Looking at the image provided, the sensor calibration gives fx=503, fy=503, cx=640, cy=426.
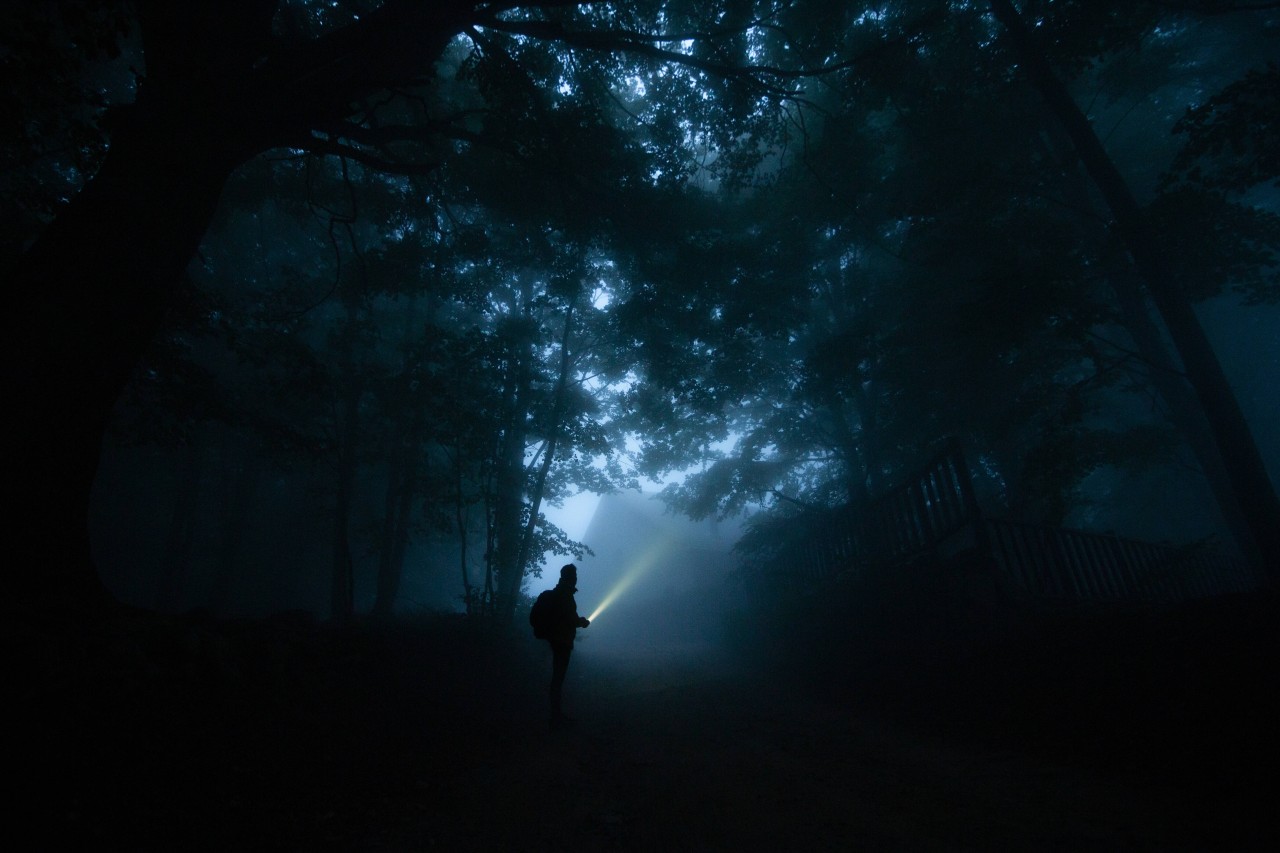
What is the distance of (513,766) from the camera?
181 inches

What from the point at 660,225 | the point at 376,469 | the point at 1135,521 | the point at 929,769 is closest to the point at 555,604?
the point at 929,769

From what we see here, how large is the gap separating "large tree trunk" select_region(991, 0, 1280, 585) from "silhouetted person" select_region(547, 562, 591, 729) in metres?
8.41

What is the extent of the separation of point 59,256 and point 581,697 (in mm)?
8299

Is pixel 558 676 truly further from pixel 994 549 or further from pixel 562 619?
pixel 994 549

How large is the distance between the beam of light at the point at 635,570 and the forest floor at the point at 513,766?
1554 inches

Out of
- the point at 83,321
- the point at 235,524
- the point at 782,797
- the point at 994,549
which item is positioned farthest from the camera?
the point at 235,524

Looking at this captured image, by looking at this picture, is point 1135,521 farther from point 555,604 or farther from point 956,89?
point 555,604

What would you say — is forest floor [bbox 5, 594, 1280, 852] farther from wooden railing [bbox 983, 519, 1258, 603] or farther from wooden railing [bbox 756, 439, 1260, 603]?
wooden railing [bbox 983, 519, 1258, 603]

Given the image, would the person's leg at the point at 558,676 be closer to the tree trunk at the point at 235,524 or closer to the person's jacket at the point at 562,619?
the person's jacket at the point at 562,619

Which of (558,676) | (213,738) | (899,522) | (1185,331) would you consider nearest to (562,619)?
(558,676)

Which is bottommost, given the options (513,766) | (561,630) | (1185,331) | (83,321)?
(513,766)

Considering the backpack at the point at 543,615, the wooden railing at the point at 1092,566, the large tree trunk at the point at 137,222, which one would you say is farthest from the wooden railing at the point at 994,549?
the large tree trunk at the point at 137,222

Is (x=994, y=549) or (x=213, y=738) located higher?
(x=994, y=549)

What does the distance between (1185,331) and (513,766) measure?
1038cm
